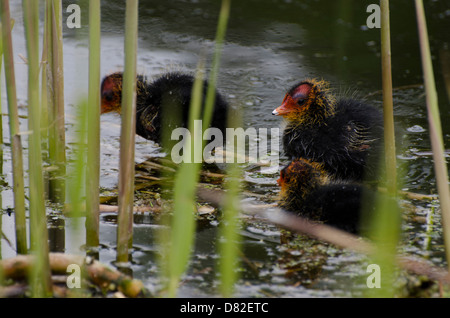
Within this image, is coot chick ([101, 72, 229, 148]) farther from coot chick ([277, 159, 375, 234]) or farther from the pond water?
coot chick ([277, 159, 375, 234])

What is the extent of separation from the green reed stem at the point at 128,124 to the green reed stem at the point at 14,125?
0.42 m

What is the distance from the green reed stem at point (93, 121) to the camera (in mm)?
2703

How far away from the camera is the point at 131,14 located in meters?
2.70

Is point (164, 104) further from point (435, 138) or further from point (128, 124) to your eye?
point (435, 138)

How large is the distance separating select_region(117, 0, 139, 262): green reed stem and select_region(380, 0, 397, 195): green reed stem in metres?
1.26

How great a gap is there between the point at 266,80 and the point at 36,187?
3648 mm

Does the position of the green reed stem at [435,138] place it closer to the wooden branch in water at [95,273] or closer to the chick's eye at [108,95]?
the wooden branch in water at [95,273]

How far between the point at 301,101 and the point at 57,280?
6.97ft

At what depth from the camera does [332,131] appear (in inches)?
166

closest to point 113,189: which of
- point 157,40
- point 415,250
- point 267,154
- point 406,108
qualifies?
point 267,154

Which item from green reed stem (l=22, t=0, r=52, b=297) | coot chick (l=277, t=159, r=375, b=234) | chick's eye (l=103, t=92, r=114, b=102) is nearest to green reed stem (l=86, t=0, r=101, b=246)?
green reed stem (l=22, t=0, r=52, b=297)

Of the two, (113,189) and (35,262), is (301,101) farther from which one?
(35,262)

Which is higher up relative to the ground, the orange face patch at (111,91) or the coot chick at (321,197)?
the orange face patch at (111,91)

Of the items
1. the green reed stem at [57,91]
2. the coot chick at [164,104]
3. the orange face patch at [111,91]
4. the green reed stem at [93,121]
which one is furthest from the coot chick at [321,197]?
the orange face patch at [111,91]
